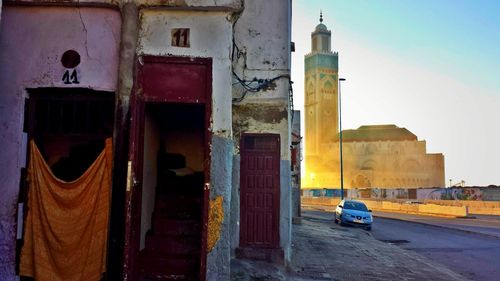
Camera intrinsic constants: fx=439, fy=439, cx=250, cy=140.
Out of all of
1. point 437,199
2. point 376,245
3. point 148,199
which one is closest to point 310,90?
point 437,199

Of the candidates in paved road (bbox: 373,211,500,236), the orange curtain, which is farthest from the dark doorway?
paved road (bbox: 373,211,500,236)

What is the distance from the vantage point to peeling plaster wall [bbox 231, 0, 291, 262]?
38.1 ft

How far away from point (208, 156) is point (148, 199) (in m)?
1.98

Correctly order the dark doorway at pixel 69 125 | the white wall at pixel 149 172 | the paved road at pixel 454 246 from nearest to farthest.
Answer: the dark doorway at pixel 69 125 < the white wall at pixel 149 172 < the paved road at pixel 454 246

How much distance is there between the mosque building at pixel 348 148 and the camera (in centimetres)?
8581

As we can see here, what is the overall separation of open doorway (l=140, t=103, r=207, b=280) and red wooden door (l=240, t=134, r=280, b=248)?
2.01m

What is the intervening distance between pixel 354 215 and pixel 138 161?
18746 millimetres

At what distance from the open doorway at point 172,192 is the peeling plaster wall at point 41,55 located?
1187mm

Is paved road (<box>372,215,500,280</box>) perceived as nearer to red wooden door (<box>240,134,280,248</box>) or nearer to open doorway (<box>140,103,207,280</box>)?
red wooden door (<box>240,134,280,248</box>)

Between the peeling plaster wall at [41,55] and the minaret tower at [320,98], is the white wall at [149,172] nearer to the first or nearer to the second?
the peeling plaster wall at [41,55]

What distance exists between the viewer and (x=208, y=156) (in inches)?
289

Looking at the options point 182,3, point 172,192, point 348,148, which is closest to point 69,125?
point 172,192

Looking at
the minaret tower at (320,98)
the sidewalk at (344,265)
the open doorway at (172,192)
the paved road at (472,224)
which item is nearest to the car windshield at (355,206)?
the paved road at (472,224)

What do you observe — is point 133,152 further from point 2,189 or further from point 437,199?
point 437,199
